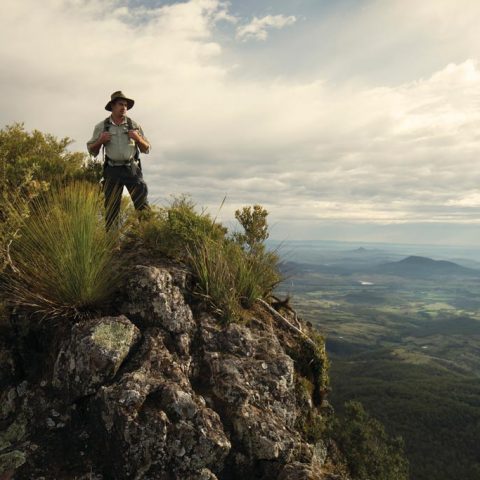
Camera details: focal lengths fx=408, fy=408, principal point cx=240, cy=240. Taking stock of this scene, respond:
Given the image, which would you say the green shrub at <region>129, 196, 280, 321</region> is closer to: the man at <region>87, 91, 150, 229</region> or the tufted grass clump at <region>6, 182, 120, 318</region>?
the man at <region>87, 91, 150, 229</region>

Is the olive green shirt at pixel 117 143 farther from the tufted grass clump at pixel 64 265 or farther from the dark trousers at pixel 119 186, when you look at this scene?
the tufted grass clump at pixel 64 265

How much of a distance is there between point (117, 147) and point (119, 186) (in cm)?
91

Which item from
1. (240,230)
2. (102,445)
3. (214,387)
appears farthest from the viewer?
(240,230)

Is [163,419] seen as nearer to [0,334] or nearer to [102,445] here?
[102,445]

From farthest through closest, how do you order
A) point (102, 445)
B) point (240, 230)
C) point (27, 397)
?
point (240, 230), point (27, 397), point (102, 445)

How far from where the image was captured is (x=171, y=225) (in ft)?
28.2

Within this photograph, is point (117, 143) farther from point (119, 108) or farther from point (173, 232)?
point (173, 232)

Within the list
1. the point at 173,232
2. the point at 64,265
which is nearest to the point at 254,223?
the point at 173,232

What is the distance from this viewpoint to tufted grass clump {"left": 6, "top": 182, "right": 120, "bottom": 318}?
6.56 m

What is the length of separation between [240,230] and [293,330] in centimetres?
320

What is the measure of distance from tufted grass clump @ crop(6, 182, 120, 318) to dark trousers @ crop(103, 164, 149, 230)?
1639 mm

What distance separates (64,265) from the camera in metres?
6.54

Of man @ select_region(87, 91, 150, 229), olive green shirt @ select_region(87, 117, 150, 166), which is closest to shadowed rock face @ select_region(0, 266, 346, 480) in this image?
man @ select_region(87, 91, 150, 229)

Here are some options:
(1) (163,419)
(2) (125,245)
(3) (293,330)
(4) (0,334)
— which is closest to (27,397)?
(4) (0,334)
